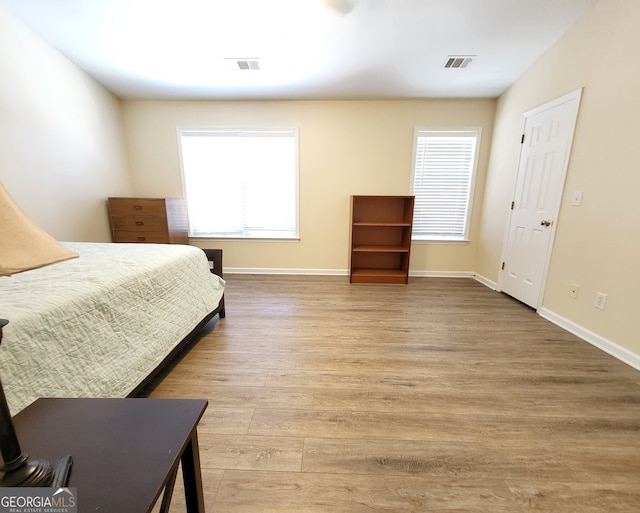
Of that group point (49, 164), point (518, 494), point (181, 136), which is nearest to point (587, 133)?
point (518, 494)

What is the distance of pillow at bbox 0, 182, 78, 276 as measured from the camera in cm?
43

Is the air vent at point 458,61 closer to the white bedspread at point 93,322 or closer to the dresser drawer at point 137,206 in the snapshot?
the white bedspread at point 93,322

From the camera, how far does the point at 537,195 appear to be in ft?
8.59

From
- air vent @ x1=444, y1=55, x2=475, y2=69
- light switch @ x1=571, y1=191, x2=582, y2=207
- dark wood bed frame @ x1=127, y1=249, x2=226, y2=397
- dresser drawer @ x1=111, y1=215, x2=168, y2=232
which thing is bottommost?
dark wood bed frame @ x1=127, y1=249, x2=226, y2=397

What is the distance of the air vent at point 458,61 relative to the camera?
2.60 m

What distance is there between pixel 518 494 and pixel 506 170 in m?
3.18

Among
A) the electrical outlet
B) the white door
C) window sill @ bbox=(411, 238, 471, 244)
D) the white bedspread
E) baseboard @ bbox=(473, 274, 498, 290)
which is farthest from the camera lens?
window sill @ bbox=(411, 238, 471, 244)

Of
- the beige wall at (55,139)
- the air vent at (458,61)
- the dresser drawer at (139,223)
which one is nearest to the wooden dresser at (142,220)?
the dresser drawer at (139,223)

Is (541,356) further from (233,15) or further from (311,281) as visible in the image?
(233,15)

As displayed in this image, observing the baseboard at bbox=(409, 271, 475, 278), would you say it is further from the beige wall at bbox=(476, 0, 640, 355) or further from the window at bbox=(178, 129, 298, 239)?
the window at bbox=(178, 129, 298, 239)

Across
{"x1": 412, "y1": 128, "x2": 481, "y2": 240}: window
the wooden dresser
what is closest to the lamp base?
the wooden dresser

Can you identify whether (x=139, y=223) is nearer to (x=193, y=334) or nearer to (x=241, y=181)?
(x=241, y=181)

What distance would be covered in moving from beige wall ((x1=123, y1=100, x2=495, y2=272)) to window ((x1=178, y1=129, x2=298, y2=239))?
112 millimetres

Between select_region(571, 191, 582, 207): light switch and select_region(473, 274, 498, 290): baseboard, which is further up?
select_region(571, 191, 582, 207): light switch
